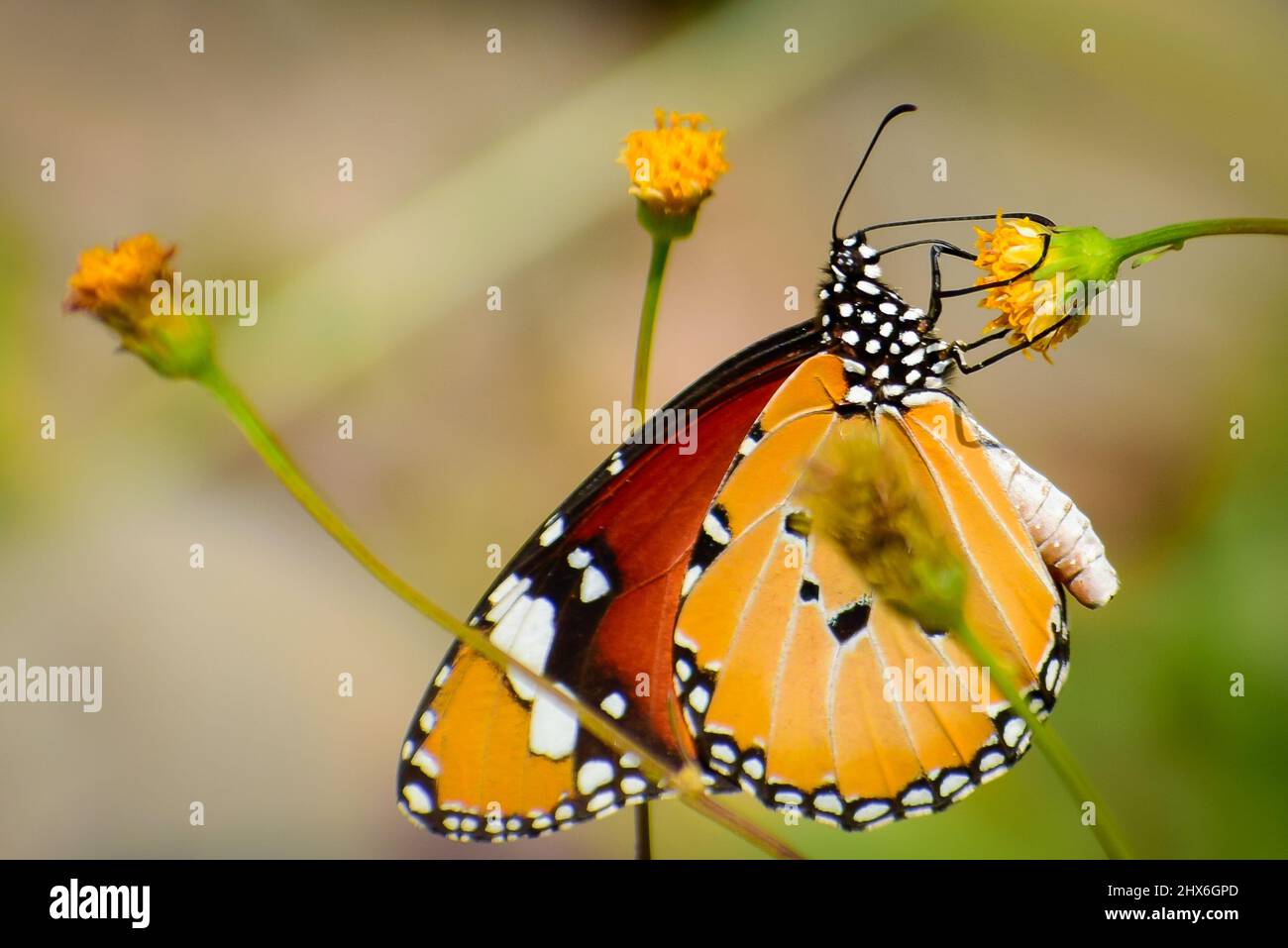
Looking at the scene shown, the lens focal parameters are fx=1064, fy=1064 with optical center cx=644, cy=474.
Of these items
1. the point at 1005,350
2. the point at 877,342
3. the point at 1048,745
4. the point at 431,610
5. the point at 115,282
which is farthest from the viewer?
the point at 877,342

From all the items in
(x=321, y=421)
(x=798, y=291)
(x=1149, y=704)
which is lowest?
(x=1149, y=704)

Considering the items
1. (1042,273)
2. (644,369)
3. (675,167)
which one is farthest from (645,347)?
(1042,273)

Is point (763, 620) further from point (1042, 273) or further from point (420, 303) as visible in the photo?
point (420, 303)

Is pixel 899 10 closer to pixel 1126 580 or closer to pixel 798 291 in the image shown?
pixel 798 291

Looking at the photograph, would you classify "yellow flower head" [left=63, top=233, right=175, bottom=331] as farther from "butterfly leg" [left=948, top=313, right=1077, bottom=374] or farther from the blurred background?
the blurred background

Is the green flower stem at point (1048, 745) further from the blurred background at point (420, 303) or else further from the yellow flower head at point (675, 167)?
the blurred background at point (420, 303)

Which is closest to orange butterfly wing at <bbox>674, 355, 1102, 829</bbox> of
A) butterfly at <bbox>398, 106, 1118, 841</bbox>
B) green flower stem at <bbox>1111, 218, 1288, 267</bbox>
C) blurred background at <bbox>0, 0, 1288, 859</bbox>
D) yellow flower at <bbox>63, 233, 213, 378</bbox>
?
butterfly at <bbox>398, 106, 1118, 841</bbox>
